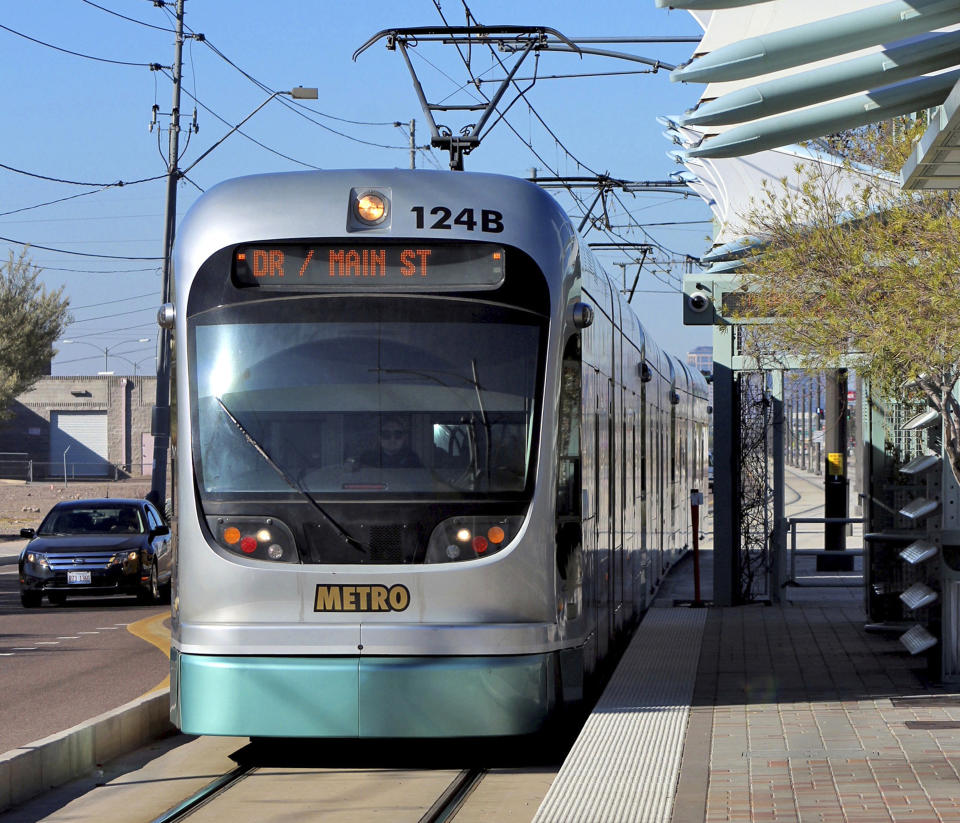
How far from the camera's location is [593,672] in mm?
10828

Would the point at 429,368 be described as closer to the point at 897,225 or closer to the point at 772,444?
the point at 897,225

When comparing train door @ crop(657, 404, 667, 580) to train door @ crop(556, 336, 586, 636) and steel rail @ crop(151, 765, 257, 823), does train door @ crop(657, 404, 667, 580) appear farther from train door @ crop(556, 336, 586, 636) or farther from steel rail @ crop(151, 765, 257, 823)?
steel rail @ crop(151, 765, 257, 823)

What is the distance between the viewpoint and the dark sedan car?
20.8 meters

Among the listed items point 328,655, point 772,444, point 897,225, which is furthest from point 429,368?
point 772,444

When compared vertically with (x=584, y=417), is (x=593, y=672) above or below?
below

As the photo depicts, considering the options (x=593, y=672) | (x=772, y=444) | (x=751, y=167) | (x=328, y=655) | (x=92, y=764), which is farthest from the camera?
A: (x=751, y=167)

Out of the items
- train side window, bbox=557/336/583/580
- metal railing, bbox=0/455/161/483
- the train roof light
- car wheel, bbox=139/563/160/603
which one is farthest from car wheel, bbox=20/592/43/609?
metal railing, bbox=0/455/161/483

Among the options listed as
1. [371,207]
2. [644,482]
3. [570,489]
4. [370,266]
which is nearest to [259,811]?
[570,489]

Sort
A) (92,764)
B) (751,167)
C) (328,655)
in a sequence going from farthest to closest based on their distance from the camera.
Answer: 1. (751,167)
2. (92,764)
3. (328,655)

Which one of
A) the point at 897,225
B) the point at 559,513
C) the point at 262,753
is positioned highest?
the point at 897,225

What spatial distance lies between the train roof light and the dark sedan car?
12.6 m

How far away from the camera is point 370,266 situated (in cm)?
922

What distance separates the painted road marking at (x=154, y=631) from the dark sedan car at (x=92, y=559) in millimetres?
1266

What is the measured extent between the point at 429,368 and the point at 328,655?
65.7 inches
